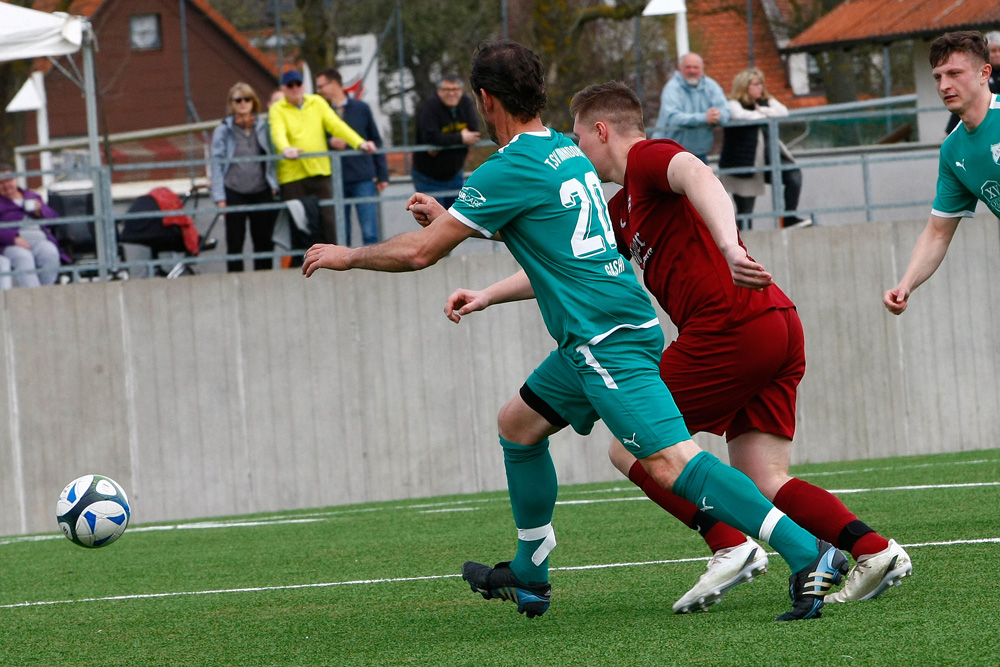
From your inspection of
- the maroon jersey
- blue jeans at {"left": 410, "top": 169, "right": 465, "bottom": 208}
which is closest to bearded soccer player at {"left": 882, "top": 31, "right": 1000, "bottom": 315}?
the maroon jersey

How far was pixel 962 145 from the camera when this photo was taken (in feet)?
20.1

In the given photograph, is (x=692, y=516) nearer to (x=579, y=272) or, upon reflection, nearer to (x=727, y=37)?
(x=579, y=272)

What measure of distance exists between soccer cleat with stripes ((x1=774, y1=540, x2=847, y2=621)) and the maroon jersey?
3.01ft

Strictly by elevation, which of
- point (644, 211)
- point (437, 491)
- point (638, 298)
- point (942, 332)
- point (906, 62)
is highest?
point (906, 62)

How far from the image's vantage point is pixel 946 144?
245 inches

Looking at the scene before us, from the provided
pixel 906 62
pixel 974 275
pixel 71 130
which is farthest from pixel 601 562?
pixel 71 130

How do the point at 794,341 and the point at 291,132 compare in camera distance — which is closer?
the point at 794,341

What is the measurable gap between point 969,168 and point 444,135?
7.16 m

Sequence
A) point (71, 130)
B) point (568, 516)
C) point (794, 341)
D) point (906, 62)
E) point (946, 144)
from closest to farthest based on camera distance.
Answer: point (794, 341) → point (946, 144) → point (568, 516) → point (906, 62) → point (71, 130)

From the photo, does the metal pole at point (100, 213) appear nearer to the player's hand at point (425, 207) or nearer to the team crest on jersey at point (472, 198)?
the player's hand at point (425, 207)

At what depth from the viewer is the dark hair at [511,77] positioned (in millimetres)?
4449

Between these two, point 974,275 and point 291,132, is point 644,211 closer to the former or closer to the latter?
point 291,132

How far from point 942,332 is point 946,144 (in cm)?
750

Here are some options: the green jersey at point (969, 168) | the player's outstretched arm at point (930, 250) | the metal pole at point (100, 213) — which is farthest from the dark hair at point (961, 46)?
the metal pole at point (100, 213)
